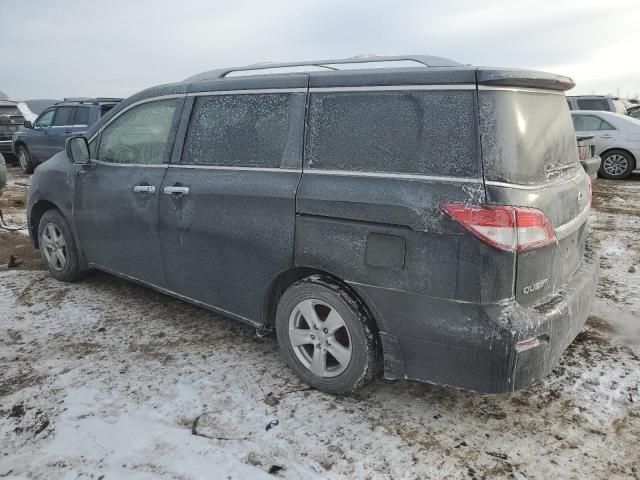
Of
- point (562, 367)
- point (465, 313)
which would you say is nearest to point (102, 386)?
point (465, 313)

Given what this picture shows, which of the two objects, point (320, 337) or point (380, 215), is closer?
point (380, 215)

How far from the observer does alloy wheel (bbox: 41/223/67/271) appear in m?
4.71

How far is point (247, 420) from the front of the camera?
271cm

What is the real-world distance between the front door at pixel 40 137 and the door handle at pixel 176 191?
10413 mm

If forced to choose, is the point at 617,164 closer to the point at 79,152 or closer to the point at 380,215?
the point at 380,215

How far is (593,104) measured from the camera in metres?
13.1

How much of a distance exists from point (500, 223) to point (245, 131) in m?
1.70

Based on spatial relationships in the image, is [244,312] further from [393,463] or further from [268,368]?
[393,463]

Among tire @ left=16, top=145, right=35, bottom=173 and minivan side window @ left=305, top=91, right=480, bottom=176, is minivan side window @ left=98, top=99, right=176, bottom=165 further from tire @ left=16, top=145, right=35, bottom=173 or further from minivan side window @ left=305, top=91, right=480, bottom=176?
tire @ left=16, top=145, right=35, bottom=173

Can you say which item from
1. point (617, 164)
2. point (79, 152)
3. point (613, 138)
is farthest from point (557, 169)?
point (617, 164)

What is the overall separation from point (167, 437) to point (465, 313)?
1564 mm

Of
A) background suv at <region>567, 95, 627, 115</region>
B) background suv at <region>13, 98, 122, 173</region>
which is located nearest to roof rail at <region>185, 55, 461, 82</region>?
background suv at <region>13, 98, 122, 173</region>

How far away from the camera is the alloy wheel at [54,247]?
4.71m

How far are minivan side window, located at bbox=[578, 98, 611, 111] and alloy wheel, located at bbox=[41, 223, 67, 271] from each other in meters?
12.7
